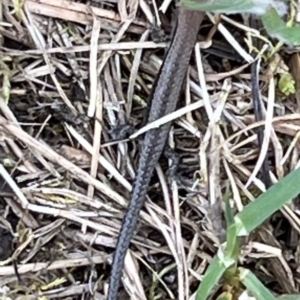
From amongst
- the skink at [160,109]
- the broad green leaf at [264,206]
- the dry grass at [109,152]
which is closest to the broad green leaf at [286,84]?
the dry grass at [109,152]

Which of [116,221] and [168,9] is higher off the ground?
[168,9]

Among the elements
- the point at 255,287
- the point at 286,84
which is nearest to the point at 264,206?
the point at 255,287

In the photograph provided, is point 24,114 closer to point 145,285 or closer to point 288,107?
point 145,285

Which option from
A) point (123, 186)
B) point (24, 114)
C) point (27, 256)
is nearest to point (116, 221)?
point (123, 186)

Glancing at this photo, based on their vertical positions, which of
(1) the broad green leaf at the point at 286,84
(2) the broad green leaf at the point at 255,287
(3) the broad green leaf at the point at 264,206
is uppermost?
(1) the broad green leaf at the point at 286,84

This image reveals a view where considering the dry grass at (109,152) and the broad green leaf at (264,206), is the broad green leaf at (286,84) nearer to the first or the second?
the dry grass at (109,152)

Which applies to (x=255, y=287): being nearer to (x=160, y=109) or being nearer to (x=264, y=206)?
(x=264, y=206)

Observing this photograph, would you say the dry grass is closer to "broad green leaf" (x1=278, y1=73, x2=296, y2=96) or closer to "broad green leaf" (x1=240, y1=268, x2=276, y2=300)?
"broad green leaf" (x1=278, y1=73, x2=296, y2=96)
